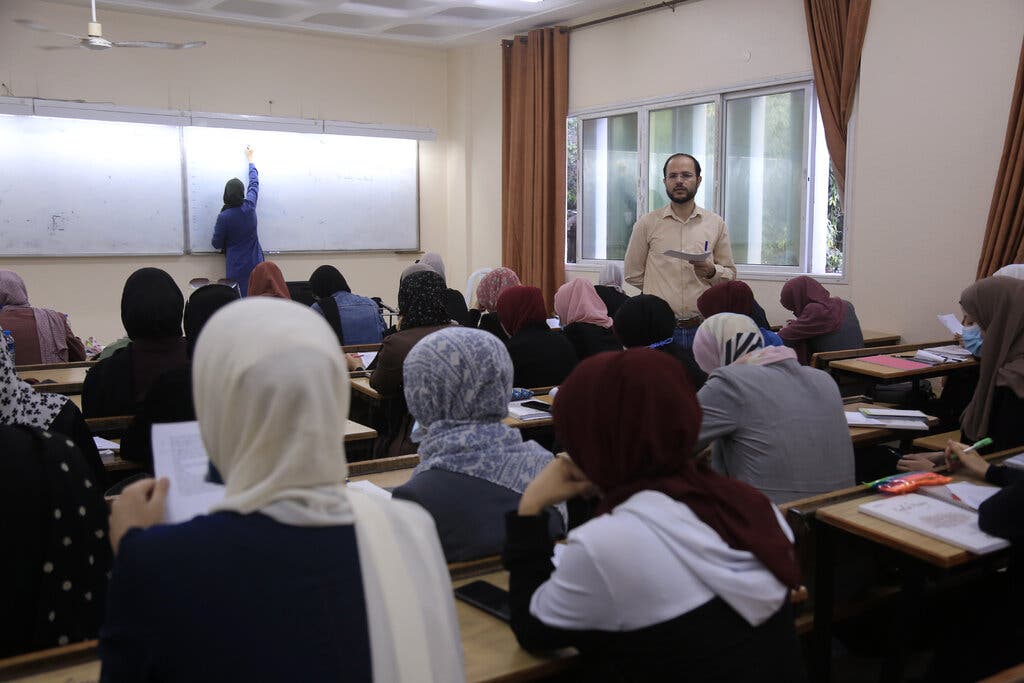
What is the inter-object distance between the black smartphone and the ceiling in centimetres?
666

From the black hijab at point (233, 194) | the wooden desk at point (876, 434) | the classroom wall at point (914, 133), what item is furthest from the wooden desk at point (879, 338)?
the black hijab at point (233, 194)

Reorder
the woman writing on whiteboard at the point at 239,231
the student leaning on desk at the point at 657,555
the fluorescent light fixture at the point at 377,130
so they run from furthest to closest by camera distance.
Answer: the fluorescent light fixture at the point at 377,130 → the woman writing on whiteboard at the point at 239,231 → the student leaning on desk at the point at 657,555

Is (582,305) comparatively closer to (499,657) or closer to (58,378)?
(58,378)

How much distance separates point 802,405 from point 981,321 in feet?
5.16

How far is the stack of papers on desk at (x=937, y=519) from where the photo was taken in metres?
2.10

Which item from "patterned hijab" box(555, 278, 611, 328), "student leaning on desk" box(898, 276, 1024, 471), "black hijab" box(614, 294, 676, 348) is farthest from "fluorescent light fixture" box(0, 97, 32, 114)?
"student leaning on desk" box(898, 276, 1024, 471)

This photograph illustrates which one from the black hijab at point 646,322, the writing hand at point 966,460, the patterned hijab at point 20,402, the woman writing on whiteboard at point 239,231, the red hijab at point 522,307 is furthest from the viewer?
the woman writing on whiteboard at point 239,231

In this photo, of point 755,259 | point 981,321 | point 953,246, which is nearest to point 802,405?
point 981,321

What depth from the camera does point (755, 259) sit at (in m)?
7.12

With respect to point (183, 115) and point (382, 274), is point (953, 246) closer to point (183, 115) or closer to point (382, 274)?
point (382, 274)

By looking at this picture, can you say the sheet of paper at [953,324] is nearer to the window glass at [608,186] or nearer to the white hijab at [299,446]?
the window glass at [608,186]

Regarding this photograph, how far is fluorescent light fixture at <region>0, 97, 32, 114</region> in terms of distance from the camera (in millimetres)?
7398

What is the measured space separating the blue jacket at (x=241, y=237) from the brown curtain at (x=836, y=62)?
5245 mm

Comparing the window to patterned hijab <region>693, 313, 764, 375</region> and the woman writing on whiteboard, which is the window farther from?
patterned hijab <region>693, 313, 764, 375</region>
